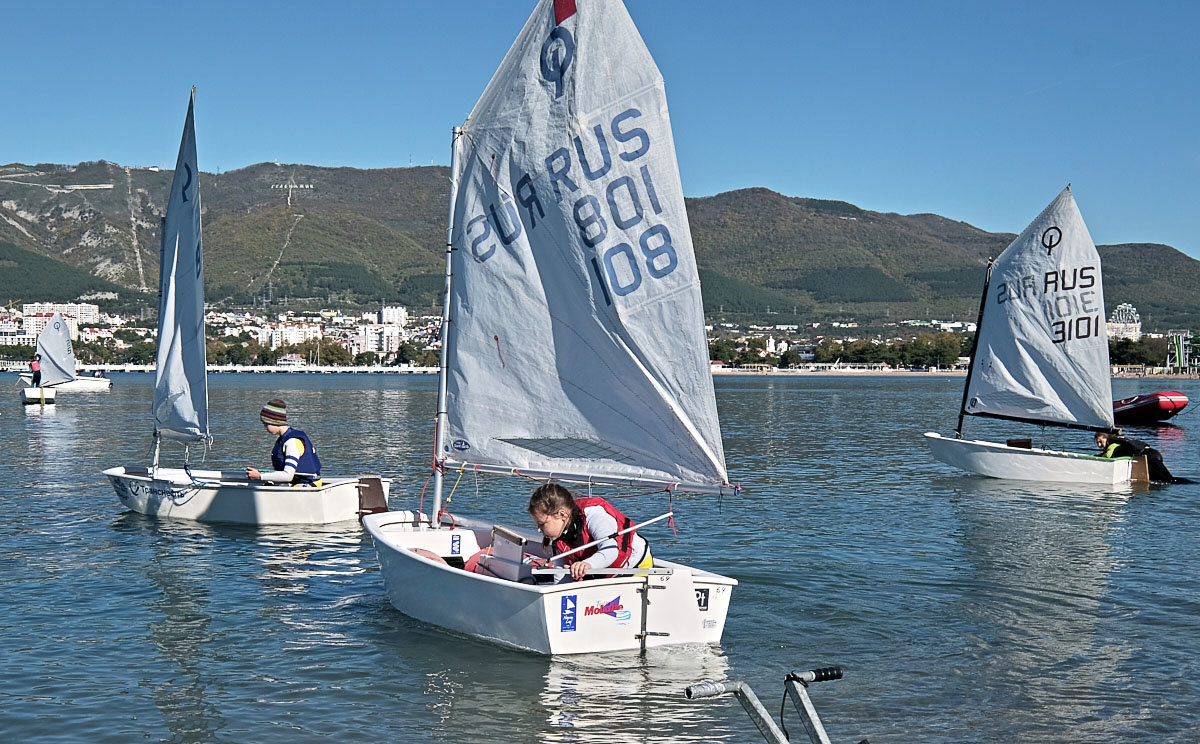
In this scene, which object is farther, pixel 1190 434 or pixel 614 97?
pixel 1190 434

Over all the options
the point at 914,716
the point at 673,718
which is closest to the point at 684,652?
the point at 673,718

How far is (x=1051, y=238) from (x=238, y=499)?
21.4 m

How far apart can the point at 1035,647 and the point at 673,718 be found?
16.0ft

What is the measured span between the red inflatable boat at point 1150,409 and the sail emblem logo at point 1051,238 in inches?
1480

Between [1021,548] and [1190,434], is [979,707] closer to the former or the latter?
[1021,548]

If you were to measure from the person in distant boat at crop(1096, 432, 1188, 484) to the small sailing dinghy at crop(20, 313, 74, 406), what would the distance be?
60.6m

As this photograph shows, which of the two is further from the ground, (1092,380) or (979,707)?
(1092,380)

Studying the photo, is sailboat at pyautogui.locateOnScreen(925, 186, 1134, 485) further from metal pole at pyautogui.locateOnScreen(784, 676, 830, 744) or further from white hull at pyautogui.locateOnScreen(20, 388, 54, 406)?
white hull at pyautogui.locateOnScreen(20, 388, 54, 406)

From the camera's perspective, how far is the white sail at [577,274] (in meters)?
11.2

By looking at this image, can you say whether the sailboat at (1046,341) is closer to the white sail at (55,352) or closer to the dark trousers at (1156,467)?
the dark trousers at (1156,467)

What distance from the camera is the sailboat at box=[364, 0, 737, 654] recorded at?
10.8 m

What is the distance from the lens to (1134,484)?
28031 millimetres

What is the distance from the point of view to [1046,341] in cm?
2947

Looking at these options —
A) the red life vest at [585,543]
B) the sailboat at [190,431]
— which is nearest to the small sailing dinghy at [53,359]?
the sailboat at [190,431]
